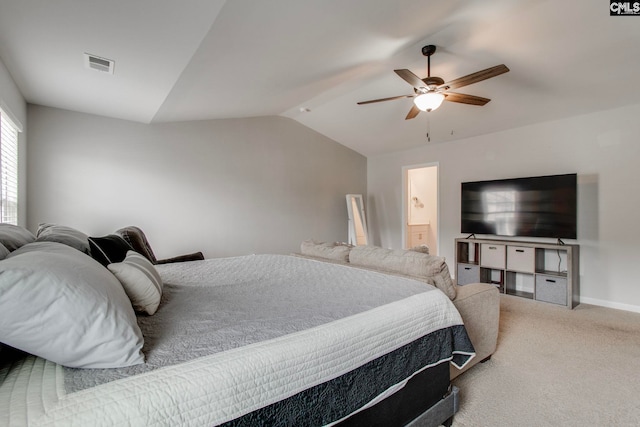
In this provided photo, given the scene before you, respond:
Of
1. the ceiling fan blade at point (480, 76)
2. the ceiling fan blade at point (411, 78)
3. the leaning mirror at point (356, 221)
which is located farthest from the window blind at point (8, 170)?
the leaning mirror at point (356, 221)

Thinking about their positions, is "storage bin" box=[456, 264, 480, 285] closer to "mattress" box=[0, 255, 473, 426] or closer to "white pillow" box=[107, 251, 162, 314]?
"mattress" box=[0, 255, 473, 426]

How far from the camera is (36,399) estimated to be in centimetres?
75

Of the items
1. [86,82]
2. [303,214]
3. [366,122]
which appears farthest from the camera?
[303,214]

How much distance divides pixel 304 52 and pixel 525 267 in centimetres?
379

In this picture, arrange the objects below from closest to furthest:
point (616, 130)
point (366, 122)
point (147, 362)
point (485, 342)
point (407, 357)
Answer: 1. point (147, 362)
2. point (407, 357)
3. point (485, 342)
4. point (616, 130)
5. point (366, 122)

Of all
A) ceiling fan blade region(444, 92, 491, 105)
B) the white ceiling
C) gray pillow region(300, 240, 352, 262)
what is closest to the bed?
gray pillow region(300, 240, 352, 262)

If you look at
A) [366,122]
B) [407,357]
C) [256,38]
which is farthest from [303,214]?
[407,357]

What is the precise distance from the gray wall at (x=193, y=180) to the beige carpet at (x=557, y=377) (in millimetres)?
3544

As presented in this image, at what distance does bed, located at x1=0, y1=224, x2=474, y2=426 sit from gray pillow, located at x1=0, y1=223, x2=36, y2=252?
0.13 m

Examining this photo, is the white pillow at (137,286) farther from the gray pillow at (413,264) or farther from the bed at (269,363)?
the gray pillow at (413,264)

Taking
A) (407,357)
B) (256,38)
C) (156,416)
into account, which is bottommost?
(407,357)

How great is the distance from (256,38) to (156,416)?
2.42m

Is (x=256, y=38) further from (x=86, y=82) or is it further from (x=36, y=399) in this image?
(x=36, y=399)

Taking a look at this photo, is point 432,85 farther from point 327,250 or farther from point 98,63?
point 98,63
